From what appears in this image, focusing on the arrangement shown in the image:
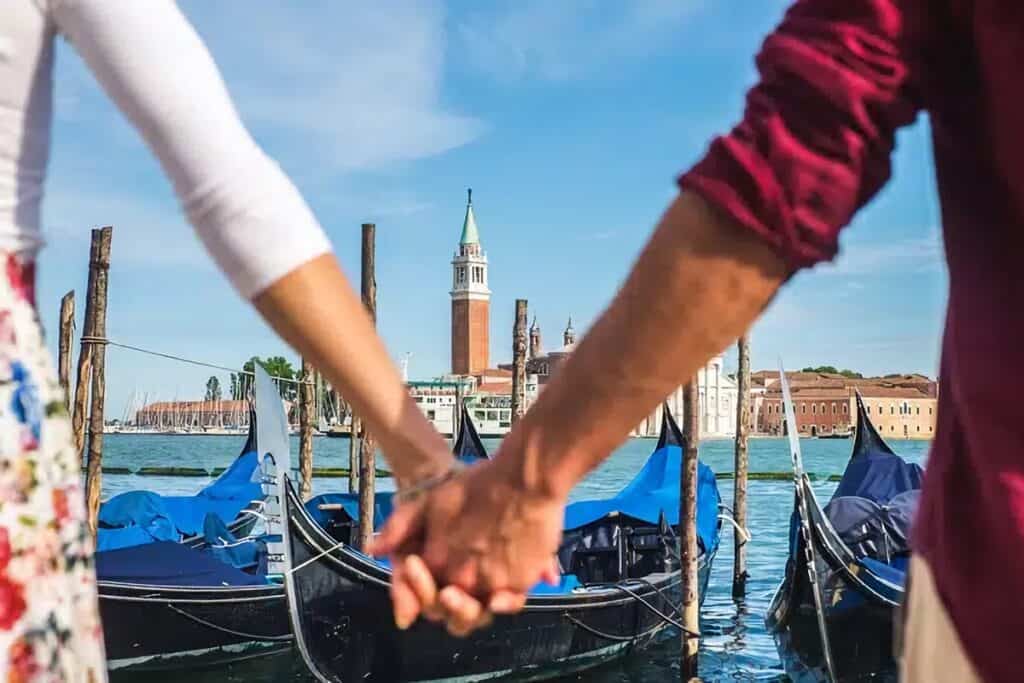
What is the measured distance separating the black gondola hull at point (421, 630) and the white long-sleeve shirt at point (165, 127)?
11.8ft

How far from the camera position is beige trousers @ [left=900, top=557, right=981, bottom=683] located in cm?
42

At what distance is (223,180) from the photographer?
1.75 feet

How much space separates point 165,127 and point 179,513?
6361 millimetres

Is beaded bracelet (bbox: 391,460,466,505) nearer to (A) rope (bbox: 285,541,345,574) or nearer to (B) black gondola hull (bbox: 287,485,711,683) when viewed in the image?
(B) black gondola hull (bbox: 287,485,711,683)

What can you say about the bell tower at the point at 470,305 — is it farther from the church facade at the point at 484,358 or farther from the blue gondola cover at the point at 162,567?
the blue gondola cover at the point at 162,567

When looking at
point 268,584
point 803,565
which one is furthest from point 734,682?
point 268,584

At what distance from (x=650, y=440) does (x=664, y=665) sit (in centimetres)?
5073

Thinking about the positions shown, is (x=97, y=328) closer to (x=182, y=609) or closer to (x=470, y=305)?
(x=182, y=609)

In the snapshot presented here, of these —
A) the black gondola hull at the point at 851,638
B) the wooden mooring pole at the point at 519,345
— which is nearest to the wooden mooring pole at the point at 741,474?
the wooden mooring pole at the point at 519,345

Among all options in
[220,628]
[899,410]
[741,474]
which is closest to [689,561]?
[220,628]

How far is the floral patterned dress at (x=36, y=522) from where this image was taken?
0.50 meters

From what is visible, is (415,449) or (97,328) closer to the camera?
(415,449)

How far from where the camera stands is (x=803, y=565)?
422 cm

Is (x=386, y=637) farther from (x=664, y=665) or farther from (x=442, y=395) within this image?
(x=442, y=395)
